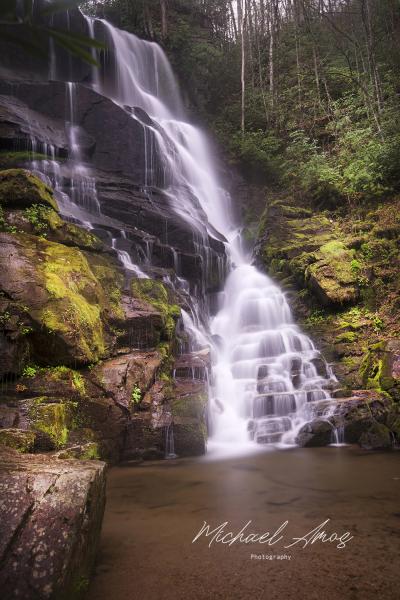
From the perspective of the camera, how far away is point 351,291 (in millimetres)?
11922

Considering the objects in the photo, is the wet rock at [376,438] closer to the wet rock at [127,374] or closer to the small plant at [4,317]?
the wet rock at [127,374]

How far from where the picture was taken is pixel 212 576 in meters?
3.12

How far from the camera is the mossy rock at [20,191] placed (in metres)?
9.27

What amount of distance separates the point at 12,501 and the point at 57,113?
60.6ft

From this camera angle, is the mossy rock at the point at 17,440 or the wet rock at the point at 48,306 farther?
the wet rock at the point at 48,306

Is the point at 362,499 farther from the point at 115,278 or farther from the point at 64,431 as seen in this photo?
the point at 115,278

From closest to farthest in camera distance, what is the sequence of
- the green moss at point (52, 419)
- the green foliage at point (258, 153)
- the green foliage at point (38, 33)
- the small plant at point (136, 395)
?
the green foliage at point (38, 33) < the green moss at point (52, 419) < the small plant at point (136, 395) < the green foliage at point (258, 153)

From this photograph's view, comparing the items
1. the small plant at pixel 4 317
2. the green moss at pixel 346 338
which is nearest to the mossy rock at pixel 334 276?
the green moss at pixel 346 338

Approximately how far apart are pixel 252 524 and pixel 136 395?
3981 millimetres

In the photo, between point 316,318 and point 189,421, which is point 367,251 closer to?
point 316,318

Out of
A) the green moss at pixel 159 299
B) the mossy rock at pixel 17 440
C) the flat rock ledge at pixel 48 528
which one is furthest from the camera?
the green moss at pixel 159 299

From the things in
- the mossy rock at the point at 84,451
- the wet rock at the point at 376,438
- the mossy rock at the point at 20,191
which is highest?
the mossy rock at the point at 20,191

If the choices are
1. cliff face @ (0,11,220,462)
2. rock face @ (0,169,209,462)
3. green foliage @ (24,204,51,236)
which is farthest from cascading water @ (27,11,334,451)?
green foliage @ (24,204,51,236)

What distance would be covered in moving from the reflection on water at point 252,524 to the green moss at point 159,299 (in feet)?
11.8
